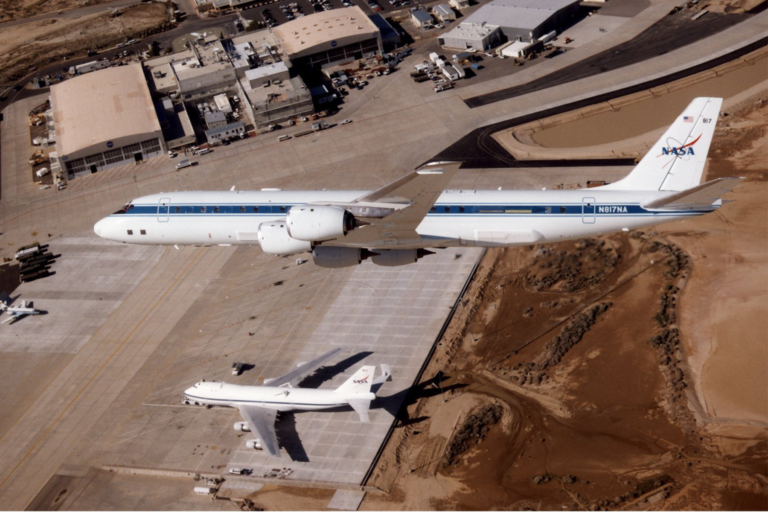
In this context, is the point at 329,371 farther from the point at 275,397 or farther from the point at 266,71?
the point at 266,71

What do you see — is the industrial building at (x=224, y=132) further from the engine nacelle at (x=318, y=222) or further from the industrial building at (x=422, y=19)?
the engine nacelle at (x=318, y=222)

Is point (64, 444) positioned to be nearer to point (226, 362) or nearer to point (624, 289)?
point (226, 362)

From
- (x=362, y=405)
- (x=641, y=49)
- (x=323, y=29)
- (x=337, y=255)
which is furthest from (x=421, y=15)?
(x=362, y=405)

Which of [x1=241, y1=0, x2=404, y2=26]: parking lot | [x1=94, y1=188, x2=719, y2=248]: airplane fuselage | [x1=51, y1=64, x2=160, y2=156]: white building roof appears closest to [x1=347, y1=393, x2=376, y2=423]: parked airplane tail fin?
[x1=94, y1=188, x2=719, y2=248]: airplane fuselage

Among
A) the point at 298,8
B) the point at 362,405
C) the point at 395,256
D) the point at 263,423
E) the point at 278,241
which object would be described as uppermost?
the point at 298,8

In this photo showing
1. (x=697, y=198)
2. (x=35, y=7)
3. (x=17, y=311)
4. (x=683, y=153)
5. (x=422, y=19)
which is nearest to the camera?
(x=697, y=198)

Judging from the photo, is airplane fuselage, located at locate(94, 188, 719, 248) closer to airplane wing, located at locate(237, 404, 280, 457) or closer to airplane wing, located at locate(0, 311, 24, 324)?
airplane wing, located at locate(237, 404, 280, 457)

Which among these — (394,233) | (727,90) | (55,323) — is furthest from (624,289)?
(55,323)
